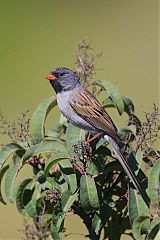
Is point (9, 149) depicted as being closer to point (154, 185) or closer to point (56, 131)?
point (56, 131)

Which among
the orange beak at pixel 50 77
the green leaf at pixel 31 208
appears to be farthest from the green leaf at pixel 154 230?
the orange beak at pixel 50 77

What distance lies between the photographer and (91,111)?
183 inches

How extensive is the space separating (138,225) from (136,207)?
0.34ft

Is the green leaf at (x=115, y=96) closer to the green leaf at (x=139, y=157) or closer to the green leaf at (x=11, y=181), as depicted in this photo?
the green leaf at (x=139, y=157)

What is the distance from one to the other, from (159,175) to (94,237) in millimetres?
471

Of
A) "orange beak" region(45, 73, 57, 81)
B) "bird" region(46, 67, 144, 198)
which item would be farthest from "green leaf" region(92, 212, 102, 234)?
"orange beak" region(45, 73, 57, 81)

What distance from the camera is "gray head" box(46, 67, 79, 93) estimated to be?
464 centimetres

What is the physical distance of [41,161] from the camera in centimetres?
387

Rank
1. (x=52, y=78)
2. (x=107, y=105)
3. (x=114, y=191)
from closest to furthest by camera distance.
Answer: (x=114, y=191) → (x=107, y=105) → (x=52, y=78)

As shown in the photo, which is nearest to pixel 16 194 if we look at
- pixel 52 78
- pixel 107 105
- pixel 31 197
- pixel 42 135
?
pixel 31 197

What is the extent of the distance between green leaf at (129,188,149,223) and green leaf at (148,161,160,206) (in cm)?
8

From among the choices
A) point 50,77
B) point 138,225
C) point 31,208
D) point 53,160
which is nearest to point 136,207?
point 138,225

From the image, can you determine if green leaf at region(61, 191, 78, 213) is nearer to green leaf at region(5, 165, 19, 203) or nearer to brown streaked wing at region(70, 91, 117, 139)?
green leaf at region(5, 165, 19, 203)

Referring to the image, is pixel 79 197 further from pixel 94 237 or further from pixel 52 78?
pixel 52 78
